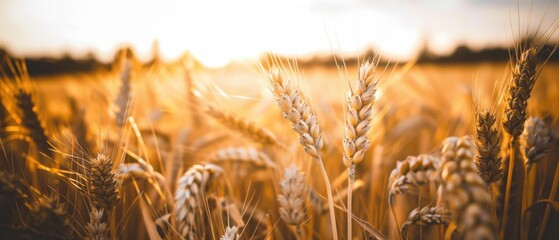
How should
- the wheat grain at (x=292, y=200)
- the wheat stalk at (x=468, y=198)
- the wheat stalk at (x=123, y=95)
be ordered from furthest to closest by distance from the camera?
the wheat stalk at (x=123, y=95) < the wheat grain at (x=292, y=200) < the wheat stalk at (x=468, y=198)

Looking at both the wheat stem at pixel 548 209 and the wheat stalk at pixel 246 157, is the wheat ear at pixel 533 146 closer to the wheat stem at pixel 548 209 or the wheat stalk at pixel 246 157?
the wheat stem at pixel 548 209

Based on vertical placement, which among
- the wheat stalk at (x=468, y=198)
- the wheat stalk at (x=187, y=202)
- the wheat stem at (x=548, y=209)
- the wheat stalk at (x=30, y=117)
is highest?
the wheat stalk at (x=30, y=117)

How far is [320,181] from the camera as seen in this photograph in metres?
1.89

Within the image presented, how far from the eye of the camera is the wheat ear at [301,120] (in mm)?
915

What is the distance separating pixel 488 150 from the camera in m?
0.93

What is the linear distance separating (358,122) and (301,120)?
0.16 meters

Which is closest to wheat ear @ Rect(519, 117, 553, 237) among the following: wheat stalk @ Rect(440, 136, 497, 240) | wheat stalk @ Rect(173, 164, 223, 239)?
wheat stalk @ Rect(440, 136, 497, 240)

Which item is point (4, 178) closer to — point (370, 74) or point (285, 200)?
point (285, 200)

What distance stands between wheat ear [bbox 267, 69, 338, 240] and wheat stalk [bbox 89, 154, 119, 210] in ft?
1.79

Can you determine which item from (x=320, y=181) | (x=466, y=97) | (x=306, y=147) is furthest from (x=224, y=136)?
(x=466, y=97)

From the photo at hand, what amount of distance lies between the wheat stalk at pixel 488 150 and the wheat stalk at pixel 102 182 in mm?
1068

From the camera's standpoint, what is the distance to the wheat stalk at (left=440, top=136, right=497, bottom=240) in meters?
0.61

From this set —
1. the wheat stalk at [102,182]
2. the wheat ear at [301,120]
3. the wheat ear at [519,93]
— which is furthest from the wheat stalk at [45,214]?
the wheat ear at [519,93]

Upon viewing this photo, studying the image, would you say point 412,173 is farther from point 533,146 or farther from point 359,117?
point 533,146
